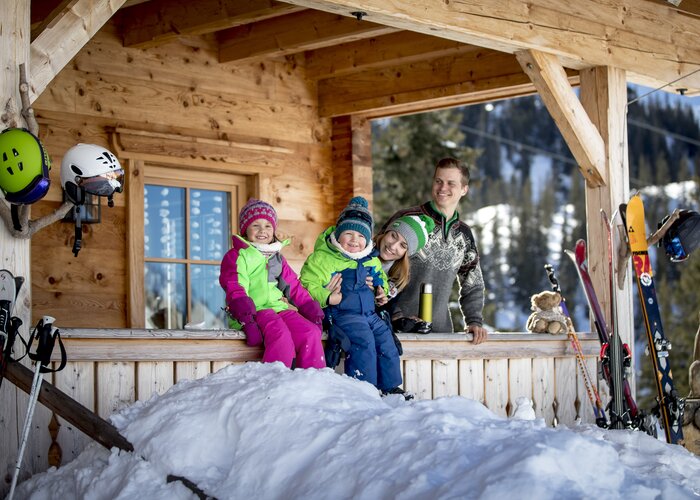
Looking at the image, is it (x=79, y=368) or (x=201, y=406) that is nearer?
(x=201, y=406)

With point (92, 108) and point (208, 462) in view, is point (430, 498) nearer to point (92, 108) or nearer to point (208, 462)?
point (208, 462)

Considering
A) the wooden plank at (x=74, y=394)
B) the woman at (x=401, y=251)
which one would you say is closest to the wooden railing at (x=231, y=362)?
the wooden plank at (x=74, y=394)

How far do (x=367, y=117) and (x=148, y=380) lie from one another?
431 cm

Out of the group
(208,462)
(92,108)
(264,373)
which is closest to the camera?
(208,462)

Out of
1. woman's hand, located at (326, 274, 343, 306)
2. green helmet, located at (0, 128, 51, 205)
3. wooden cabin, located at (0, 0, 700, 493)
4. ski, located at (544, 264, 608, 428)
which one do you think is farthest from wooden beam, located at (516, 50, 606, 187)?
green helmet, located at (0, 128, 51, 205)

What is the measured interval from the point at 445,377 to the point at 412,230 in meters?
0.94

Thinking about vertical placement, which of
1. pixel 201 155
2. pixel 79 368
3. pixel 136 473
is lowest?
pixel 136 473

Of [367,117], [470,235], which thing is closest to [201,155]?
[367,117]

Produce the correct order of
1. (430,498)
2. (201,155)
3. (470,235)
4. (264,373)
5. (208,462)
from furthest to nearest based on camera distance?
(201,155) < (470,235) < (264,373) < (208,462) < (430,498)

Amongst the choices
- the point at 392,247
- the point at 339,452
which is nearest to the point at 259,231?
the point at 392,247

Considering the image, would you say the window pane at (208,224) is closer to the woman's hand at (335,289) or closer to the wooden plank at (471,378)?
the wooden plank at (471,378)

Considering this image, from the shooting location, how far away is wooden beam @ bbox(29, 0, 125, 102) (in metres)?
4.77

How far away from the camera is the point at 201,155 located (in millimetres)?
7910

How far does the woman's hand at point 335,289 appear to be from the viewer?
18.0 ft
